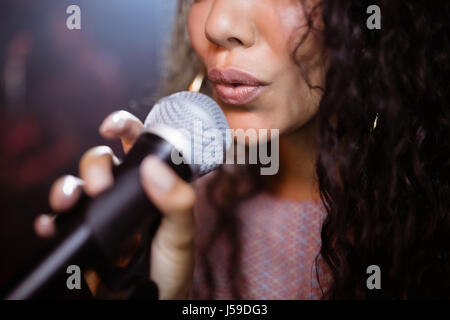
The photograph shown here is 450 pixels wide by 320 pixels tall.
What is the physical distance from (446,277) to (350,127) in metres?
0.37

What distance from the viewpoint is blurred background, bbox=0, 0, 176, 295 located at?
5.95ft

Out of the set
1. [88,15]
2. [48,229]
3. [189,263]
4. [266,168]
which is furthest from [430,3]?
[88,15]

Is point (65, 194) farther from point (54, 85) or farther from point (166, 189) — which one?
point (54, 85)

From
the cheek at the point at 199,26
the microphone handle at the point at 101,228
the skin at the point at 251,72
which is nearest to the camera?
the microphone handle at the point at 101,228

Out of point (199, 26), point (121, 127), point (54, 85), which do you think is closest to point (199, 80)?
point (199, 26)

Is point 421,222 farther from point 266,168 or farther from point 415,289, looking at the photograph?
point 266,168

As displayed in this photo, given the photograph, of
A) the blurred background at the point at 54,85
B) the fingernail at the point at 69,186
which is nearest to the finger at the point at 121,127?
the fingernail at the point at 69,186

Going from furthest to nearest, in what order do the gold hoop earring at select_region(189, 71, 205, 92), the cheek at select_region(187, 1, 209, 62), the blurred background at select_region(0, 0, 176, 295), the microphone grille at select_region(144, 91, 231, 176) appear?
1. the blurred background at select_region(0, 0, 176, 295)
2. the gold hoop earring at select_region(189, 71, 205, 92)
3. the cheek at select_region(187, 1, 209, 62)
4. the microphone grille at select_region(144, 91, 231, 176)

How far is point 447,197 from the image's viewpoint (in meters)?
0.84

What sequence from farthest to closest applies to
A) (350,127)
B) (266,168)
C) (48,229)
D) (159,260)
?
1. (266,168)
2. (350,127)
3. (159,260)
4. (48,229)

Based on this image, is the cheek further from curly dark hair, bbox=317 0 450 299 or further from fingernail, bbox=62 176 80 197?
fingernail, bbox=62 176 80 197

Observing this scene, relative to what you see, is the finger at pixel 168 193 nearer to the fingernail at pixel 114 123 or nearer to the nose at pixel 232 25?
the fingernail at pixel 114 123

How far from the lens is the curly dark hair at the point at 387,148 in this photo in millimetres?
745

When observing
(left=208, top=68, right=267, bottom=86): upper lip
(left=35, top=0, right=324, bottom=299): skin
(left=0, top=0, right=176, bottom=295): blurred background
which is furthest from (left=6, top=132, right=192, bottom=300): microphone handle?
(left=0, top=0, right=176, bottom=295): blurred background
